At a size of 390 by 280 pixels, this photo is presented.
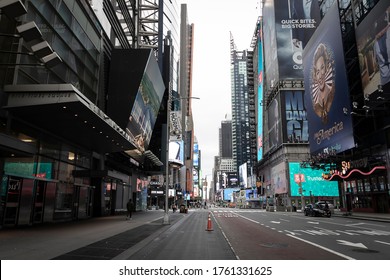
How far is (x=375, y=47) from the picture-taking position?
132ft

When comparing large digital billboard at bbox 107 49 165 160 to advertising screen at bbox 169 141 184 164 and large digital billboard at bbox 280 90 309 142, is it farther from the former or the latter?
large digital billboard at bbox 280 90 309 142

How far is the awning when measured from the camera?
53.6 feet

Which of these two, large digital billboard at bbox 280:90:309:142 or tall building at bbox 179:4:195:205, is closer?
large digital billboard at bbox 280:90:309:142

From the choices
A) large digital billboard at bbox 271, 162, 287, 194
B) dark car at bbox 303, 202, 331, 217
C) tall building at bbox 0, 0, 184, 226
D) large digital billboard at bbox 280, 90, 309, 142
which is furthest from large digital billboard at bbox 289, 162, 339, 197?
tall building at bbox 0, 0, 184, 226

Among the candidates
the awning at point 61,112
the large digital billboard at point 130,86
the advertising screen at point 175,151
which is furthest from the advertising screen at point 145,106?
the advertising screen at point 175,151

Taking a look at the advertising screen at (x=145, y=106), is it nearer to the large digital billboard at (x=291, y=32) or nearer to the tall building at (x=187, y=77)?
the large digital billboard at (x=291, y=32)

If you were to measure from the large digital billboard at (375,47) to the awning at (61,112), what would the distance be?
3236 centimetres

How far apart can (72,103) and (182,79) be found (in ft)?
449

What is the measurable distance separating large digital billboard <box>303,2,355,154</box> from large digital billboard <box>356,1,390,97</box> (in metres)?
2.80

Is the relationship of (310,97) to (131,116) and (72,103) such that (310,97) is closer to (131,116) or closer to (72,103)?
(131,116)

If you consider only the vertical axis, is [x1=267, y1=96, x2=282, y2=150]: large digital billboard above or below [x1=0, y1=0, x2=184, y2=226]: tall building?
above

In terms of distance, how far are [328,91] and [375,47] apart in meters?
11.5

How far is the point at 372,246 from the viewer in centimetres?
1256

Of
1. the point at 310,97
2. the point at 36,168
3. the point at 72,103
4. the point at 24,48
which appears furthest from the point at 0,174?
the point at 310,97
